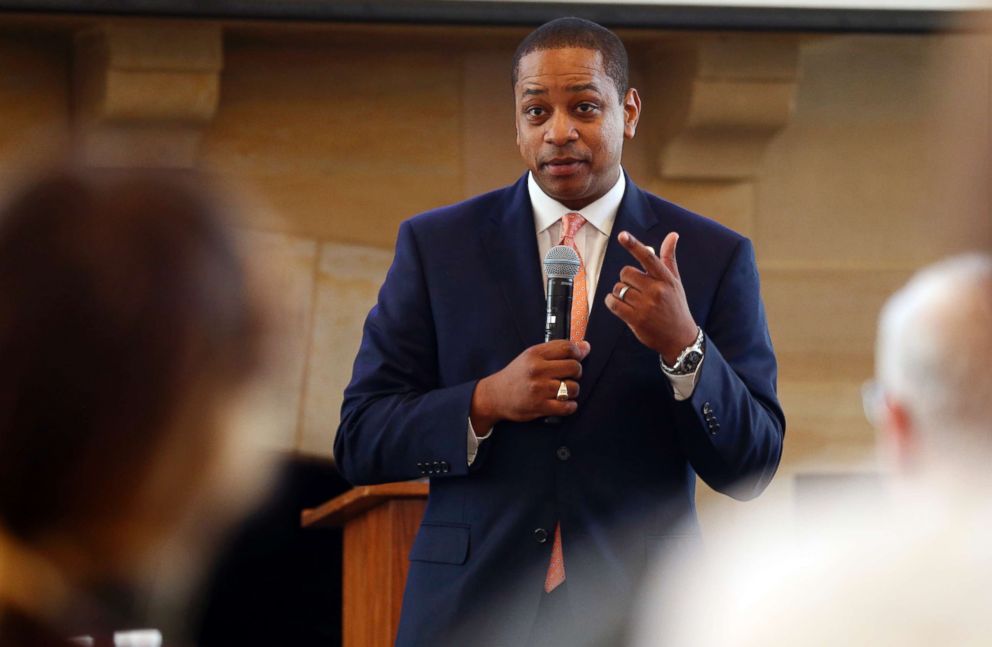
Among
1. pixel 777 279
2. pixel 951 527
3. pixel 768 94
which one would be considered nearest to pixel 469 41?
pixel 768 94

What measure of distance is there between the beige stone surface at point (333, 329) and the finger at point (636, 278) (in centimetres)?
307

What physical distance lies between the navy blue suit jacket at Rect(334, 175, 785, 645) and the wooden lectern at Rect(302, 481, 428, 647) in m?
0.71

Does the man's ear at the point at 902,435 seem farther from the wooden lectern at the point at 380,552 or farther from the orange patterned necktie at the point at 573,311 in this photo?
the wooden lectern at the point at 380,552

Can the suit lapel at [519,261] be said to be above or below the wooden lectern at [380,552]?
above

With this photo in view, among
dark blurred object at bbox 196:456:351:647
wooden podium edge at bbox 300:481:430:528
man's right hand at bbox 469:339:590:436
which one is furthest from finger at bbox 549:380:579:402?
dark blurred object at bbox 196:456:351:647

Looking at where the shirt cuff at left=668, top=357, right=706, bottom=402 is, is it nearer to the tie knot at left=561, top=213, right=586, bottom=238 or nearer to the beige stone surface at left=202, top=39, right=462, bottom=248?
the tie knot at left=561, top=213, right=586, bottom=238

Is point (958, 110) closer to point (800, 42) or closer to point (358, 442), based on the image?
point (358, 442)

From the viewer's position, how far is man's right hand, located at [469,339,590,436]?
2.56m

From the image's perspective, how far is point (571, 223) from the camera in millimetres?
2910

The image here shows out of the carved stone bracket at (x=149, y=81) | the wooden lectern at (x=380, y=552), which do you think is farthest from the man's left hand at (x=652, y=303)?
Answer: the carved stone bracket at (x=149, y=81)

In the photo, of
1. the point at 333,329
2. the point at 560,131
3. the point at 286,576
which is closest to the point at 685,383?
the point at 560,131

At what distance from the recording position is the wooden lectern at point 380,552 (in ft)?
11.6

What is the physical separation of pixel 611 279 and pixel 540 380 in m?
0.34

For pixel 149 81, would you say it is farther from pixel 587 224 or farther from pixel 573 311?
pixel 573 311
